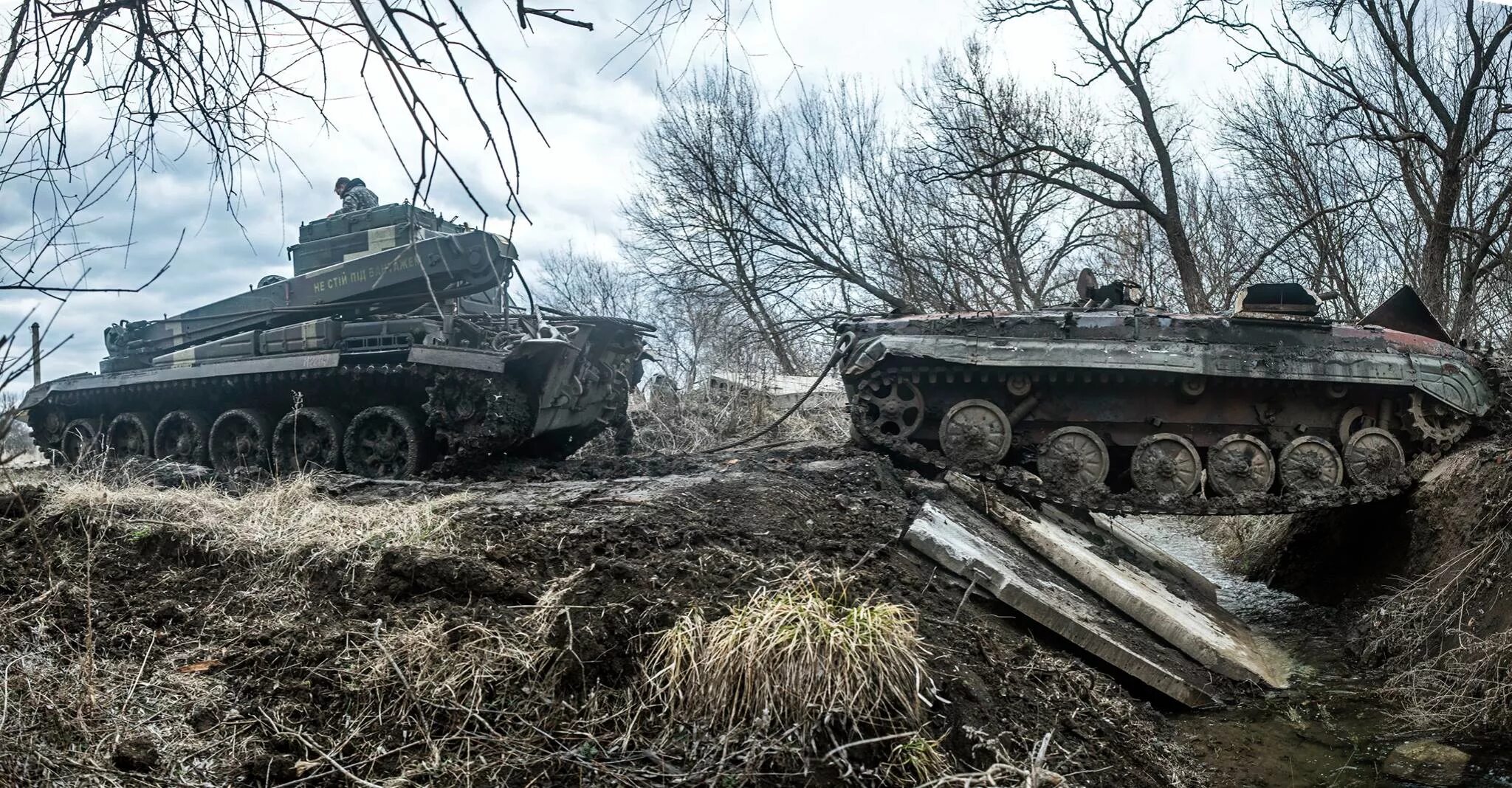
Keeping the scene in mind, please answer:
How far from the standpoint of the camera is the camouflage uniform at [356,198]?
40.6 ft

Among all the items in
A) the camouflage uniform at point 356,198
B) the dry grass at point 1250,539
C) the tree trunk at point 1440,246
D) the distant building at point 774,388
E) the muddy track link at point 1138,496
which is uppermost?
the camouflage uniform at point 356,198

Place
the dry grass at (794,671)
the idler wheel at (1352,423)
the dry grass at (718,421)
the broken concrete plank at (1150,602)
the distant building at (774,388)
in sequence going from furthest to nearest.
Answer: the distant building at (774,388) → the dry grass at (718,421) → the idler wheel at (1352,423) → the broken concrete plank at (1150,602) → the dry grass at (794,671)

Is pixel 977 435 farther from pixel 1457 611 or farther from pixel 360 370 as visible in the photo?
pixel 360 370

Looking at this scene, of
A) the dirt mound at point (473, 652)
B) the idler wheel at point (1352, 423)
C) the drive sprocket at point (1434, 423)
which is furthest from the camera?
the idler wheel at point (1352, 423)

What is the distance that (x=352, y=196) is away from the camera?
488 inches

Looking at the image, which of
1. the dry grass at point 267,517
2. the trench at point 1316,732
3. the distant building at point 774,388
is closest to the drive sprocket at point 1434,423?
the trench at point 1316,732

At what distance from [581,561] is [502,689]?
996mm

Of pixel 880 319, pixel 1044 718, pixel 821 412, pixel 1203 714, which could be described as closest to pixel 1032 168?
pixel 821 412

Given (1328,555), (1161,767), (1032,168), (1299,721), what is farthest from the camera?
(1032,168)

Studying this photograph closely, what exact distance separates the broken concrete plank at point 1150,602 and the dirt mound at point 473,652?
41.5 inches

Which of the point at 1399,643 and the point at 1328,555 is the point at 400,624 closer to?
the point at 1399,643

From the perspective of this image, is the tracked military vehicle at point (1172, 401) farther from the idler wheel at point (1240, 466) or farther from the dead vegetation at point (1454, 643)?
the dead vegetation at point (1454, 643)

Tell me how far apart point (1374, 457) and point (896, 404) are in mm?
3954

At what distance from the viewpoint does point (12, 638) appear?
3.87 metres
